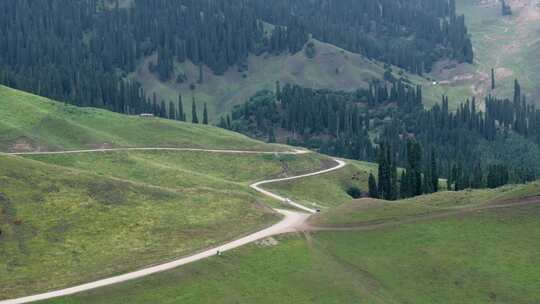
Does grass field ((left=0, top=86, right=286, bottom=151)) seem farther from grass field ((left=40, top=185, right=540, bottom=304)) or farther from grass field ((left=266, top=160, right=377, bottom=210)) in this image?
grass field ((left=40, top=185, right=540, bottom=304))

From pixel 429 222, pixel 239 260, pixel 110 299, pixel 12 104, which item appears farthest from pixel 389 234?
pixel 12 104

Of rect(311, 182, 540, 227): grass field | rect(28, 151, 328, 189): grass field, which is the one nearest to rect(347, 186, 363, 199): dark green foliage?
rect(28, 151, 328, 189): grass field

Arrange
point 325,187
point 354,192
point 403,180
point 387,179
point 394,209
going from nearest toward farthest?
1. point 394,209
2. point 387,179
3. point 403,180
4. point 325,187
5. point 354,192

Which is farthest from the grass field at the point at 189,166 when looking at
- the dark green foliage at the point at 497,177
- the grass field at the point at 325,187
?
the dark green foliage at the point at 497,177

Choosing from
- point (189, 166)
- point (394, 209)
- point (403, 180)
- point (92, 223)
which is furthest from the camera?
point (189, 166)

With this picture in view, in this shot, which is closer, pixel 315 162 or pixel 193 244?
pixel 193 244

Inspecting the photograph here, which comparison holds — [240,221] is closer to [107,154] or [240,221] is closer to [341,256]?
[341,256]

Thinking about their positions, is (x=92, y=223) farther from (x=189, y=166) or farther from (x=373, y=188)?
(x=373, y=188)

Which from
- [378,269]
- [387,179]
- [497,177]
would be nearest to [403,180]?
[387,179]
